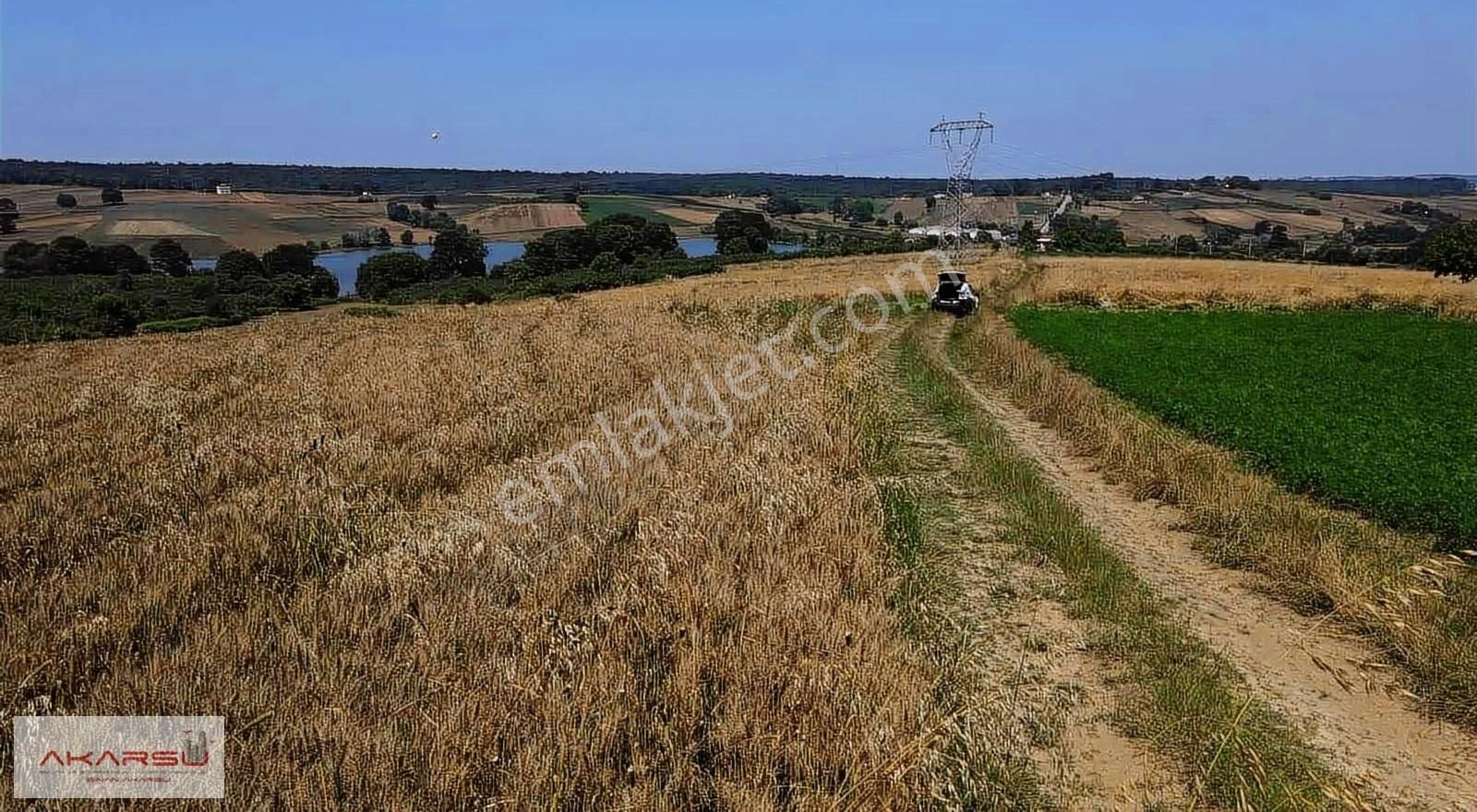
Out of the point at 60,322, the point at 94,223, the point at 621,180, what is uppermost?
the point at 621,180

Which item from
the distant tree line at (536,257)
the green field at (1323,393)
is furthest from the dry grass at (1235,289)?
the distant tree line at (536,257)

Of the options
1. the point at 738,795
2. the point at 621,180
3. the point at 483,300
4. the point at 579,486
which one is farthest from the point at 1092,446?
the point at 621,180

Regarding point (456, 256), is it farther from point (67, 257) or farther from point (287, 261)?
point (67, 257)

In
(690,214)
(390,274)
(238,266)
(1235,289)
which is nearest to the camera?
(1235,289)

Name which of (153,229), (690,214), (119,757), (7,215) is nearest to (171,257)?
(153,229)

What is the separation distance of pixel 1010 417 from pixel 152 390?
16.6 m

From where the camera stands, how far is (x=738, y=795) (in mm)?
3766

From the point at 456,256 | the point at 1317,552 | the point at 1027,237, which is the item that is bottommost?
the point at 1317,552

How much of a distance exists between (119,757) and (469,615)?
187 cm

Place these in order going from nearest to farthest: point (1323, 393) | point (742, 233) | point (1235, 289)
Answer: point (1323, 393)
point (1235, 289)
point (742, 233)

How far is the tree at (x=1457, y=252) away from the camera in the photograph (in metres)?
54.1

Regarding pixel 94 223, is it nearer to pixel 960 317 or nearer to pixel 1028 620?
pixel 960 317

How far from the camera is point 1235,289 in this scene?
4247 centimetres

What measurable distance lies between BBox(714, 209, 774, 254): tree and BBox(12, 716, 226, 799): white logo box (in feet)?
298
